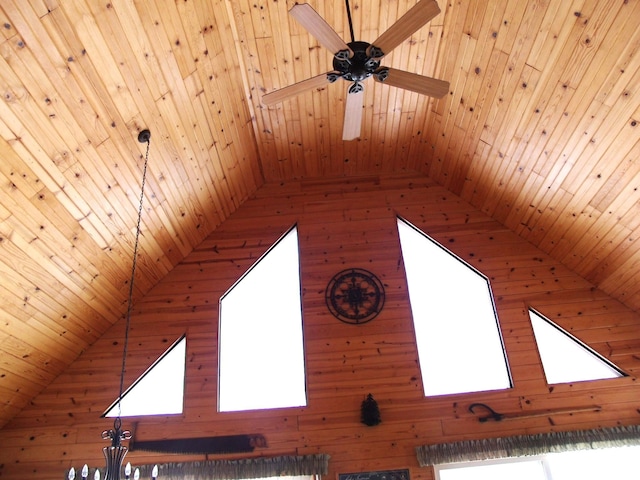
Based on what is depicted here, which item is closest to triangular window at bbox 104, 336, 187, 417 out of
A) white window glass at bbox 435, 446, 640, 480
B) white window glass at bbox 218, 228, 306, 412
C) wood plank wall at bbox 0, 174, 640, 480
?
wood plank wall at bbox 0, 174, 640, 480

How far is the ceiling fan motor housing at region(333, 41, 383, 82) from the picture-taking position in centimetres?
291

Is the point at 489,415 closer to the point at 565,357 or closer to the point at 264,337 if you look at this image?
the point at 565,357

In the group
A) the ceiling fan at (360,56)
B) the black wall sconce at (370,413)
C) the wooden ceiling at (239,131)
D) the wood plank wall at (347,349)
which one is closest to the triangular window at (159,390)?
the wood plank wall at (347,349)

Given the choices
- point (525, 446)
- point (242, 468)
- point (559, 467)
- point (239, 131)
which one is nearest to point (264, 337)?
point (242, 468)

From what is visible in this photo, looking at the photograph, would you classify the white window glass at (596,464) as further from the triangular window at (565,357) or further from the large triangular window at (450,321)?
the large triangular window at (450,321)

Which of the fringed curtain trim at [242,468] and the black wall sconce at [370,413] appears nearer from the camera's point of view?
the fringed curtain trim at [242,468]

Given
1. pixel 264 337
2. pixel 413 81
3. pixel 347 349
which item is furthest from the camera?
pixel 264 337

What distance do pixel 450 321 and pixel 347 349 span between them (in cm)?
103

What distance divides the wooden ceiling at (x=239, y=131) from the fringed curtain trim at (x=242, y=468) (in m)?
1.39

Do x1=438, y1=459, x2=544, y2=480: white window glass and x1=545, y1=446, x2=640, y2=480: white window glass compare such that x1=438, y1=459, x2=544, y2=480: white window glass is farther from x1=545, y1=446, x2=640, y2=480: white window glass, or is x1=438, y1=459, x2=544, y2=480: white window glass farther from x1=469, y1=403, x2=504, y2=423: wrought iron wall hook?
x1=469, y1=403, x2=504, y2=423: wrought iron wall hook

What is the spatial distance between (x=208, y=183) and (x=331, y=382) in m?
2.14

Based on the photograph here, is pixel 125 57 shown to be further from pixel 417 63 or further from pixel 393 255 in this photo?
pixel 393 255

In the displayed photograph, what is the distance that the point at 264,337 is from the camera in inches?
189

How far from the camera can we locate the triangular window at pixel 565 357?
14.8ft
